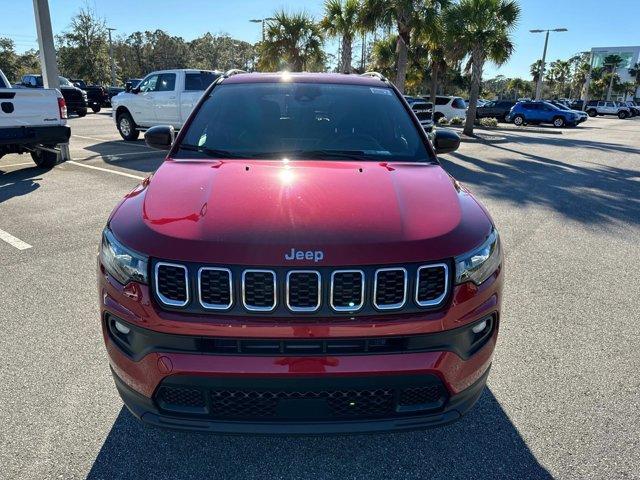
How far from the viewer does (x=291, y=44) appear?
80.1 feet

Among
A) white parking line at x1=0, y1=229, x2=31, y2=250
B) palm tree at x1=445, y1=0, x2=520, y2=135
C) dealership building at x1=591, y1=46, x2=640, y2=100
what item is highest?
dealership building at x1=591, y1=46, x2=640, y2=100

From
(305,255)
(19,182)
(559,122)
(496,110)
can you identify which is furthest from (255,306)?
(496,110)

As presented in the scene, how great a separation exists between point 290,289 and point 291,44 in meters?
24.7

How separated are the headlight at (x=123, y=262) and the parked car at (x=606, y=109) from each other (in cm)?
6083

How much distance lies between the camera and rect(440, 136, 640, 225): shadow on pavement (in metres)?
7.47

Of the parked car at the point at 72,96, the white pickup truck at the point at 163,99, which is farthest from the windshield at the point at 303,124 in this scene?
the parked car at the point at 72,96

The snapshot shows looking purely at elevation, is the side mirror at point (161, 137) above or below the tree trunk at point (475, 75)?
below

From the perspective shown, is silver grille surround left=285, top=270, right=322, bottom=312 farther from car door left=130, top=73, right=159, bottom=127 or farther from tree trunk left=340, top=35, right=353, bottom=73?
tree trunk left=340, top=35, right=353, bottom=73

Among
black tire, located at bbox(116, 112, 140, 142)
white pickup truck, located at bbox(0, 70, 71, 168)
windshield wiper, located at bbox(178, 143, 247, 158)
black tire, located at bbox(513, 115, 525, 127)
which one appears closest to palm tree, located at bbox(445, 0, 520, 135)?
black tire, located at bbox(116, 112, 140, 142)

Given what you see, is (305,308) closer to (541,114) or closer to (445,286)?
(445,286)

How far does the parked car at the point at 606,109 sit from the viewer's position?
5172cm

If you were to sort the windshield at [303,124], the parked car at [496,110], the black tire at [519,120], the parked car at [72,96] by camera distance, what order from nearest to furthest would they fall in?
the windshield at [303,124]
the parked car at [72,96]
the black tire at [519,120]
the parked car at [496,110]

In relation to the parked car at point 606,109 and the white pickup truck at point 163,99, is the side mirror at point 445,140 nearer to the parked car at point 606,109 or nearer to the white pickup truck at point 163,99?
the white pickup truck at point 163,99

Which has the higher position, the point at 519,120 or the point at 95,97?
the point at 95,97
